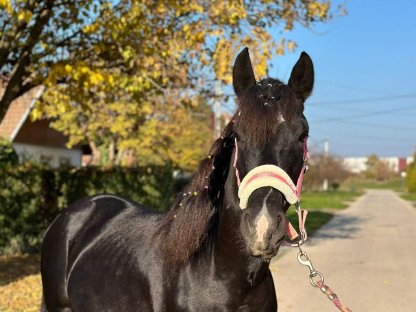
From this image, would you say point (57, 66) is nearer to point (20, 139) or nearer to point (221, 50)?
point (221, 50)

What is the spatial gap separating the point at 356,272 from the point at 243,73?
699 centimetres

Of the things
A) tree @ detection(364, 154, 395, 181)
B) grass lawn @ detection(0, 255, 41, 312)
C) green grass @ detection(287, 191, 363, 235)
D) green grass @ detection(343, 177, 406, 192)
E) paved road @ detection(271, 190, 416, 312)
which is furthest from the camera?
tree @ detection(364, 154, 395, 181)

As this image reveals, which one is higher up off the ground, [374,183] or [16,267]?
[16,267]

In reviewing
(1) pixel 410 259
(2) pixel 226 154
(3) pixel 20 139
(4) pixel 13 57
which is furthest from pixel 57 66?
(3) pixel 20 139

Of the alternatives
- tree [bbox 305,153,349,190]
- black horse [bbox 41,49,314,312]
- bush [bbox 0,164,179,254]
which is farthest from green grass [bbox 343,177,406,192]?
black horse [bbox 41,49,314,312]

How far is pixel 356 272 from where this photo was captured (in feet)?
27.6

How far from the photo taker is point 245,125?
207 centimetres

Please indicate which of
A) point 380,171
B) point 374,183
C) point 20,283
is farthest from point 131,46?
point 380,171

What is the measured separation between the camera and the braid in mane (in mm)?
2301

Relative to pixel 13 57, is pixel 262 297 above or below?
below

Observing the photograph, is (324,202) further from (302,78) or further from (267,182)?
(267,182)

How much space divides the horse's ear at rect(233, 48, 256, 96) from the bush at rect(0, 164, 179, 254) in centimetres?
856

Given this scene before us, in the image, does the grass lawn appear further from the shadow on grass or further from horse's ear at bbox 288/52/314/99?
horse's ear at bbox 288/52/314/99

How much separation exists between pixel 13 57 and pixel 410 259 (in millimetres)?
8193
